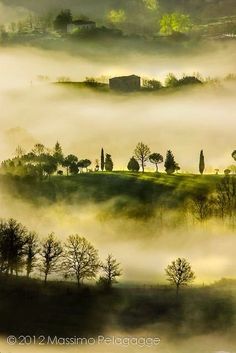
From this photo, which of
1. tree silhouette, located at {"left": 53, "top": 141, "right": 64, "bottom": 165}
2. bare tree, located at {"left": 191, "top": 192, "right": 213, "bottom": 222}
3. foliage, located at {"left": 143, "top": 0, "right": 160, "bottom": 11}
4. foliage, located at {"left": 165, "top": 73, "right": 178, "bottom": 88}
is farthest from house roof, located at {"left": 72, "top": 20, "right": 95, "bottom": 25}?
bare tree, located at {"left": 191, "top": 192, "right": 213, "bottom": 222}

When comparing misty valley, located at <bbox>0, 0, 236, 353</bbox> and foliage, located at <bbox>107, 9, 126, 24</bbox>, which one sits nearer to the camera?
misty valley, located at <bbox>0, 0, 236, 353</bbox>

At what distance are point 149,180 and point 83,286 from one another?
1.51ft

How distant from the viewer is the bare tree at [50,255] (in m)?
2.83

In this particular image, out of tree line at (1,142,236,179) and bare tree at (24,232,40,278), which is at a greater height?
tree line at (1,142,236,179)

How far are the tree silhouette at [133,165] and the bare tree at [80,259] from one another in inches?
12.4

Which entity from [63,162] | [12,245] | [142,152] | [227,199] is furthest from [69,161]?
[227,199]

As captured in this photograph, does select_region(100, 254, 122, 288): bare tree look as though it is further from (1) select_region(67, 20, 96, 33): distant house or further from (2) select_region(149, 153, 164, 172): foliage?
(1) select_region(67, 20, 96, 33): distant house

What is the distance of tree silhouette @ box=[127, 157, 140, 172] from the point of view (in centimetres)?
287

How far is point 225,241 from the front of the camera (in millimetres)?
2822

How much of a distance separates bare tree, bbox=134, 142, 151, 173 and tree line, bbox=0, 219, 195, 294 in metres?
0.36

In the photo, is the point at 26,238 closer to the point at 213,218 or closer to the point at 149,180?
the point at 149,180

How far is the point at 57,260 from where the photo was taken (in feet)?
9.27

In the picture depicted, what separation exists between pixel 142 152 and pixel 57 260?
51 centimetres

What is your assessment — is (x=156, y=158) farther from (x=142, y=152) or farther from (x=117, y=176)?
(x=117, y=176)
